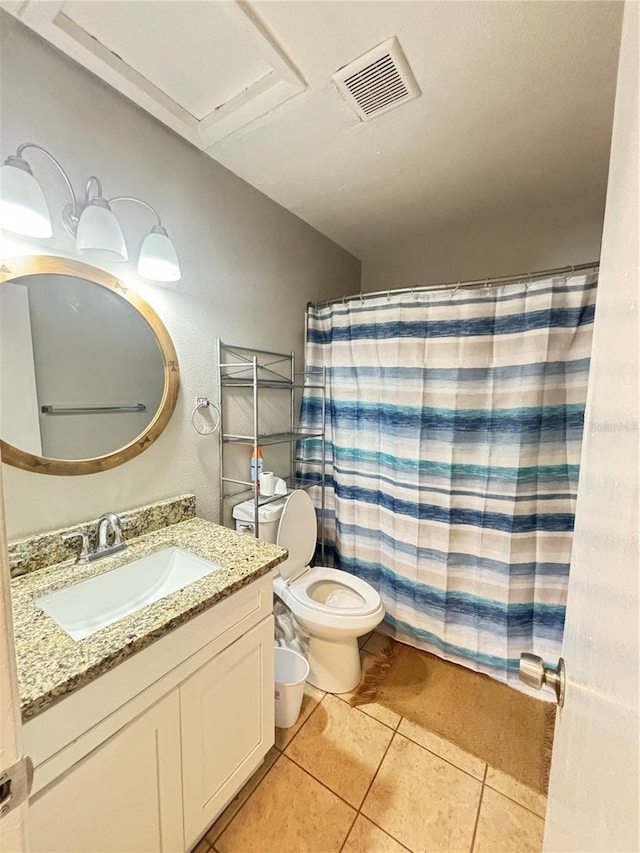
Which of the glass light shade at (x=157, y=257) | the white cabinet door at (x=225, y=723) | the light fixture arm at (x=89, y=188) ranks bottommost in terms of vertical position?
the white cabinet door at (x=225, y=723)

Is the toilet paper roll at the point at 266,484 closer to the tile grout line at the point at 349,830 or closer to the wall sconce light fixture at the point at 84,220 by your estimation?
the wall sconce light fixture at the point at 84,220

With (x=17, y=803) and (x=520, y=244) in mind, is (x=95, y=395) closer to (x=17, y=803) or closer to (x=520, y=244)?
(x=17, y=803)

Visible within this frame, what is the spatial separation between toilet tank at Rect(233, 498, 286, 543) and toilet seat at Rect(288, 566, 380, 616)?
0.27 m

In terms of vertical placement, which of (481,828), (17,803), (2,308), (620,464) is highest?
(2,308)

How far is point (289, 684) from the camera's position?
1378 mm

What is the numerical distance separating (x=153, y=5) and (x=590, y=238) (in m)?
2.15

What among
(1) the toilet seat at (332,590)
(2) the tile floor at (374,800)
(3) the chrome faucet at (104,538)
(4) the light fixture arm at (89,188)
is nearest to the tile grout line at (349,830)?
(2) the tile floor at (374,800)

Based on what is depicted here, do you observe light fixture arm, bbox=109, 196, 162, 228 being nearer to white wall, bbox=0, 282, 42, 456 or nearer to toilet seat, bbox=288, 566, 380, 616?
white wall, bbox=0, 282, 42, 456

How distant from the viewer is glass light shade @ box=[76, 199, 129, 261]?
1.05 meters

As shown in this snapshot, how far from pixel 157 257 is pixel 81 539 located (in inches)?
39.4

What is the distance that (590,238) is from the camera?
187cm

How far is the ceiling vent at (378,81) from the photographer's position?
1.05m

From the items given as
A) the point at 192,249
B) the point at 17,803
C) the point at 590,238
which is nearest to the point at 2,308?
the point at 192,249

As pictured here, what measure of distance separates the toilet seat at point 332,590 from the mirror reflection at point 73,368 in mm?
1026
